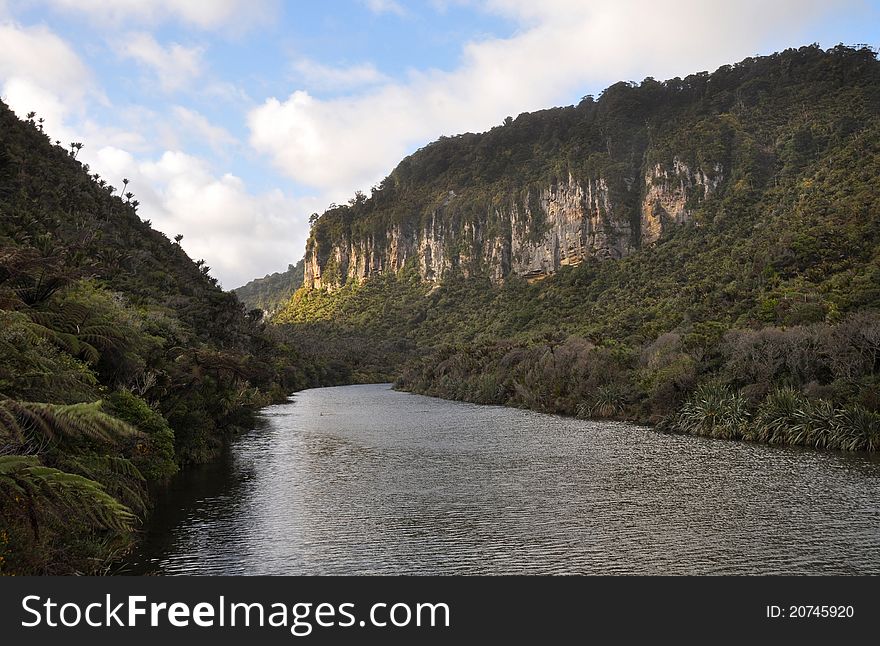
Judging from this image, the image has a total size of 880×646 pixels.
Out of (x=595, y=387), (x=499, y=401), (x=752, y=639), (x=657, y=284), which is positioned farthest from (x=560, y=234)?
(x=752, y=639)

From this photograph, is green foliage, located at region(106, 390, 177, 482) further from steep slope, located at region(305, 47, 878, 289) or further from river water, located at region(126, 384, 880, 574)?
steep slope, located at region(305, 47, 878, 289)

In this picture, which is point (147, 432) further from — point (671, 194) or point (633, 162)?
point (633, 162)

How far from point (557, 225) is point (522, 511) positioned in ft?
425

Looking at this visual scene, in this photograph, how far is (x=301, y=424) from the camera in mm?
51219

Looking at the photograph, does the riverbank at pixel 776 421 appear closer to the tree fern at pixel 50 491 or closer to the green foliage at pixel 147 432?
the green foliage at pixel 147 432

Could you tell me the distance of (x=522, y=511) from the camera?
21.2m

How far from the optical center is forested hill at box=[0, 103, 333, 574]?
8852 millimetres

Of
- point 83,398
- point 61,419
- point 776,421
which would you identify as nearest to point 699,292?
point 776,421

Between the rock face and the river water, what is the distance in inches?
3644

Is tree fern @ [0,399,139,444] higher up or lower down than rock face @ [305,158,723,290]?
lower down

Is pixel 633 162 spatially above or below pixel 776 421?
above

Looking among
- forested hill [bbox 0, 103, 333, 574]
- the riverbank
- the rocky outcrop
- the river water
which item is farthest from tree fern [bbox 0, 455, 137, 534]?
the rocky outcrop

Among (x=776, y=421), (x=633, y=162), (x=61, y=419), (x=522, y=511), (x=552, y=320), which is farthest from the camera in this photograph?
(x=633, y=162)

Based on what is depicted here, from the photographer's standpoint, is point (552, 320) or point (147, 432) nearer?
point (147, 432)
